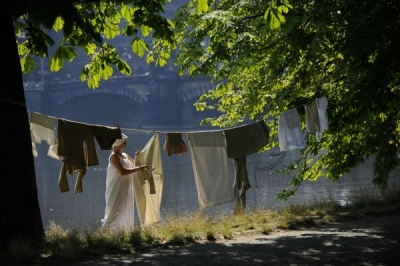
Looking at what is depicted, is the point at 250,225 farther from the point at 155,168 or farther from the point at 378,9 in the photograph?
the point at 378,9

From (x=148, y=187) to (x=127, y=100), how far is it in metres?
75.0

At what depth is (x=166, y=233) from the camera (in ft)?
27.9

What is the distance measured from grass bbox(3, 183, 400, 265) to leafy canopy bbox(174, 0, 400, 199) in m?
1.14

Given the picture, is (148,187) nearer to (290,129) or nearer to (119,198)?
(119,198)

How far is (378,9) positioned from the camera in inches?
341

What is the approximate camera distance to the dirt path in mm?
6570

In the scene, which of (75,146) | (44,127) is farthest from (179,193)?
(75,146)

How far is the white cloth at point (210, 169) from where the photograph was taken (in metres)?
10.2

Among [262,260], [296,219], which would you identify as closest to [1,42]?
[262,260]

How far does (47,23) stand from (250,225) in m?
5.92

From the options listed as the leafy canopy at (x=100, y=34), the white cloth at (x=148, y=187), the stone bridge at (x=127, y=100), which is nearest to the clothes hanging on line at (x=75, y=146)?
the leafy canopy at (x=100, y=34)

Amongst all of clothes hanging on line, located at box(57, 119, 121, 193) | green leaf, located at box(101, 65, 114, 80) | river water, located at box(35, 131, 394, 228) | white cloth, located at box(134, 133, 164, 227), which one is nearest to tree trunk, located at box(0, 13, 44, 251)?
clothes hanging on line, located at box(57, 119, 121, 193)

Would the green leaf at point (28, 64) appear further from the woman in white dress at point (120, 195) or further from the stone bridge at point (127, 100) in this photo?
the stone bridge at point (127, 100)

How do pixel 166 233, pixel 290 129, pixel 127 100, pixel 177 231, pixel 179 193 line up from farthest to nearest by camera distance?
pixel 127 100 → pixel 179 193 → pixel 290 129 → pixel 177 231 → pixel 166 233
